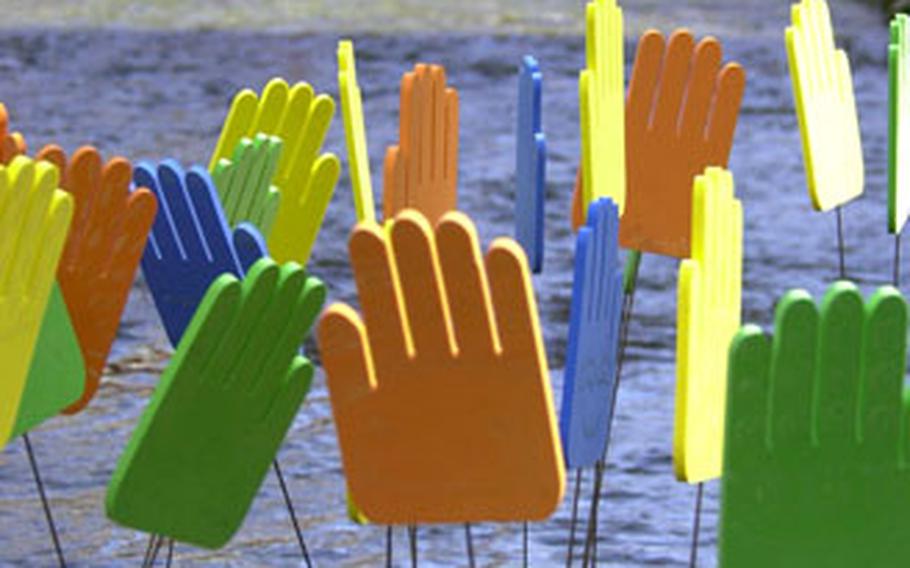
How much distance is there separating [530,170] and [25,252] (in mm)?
874

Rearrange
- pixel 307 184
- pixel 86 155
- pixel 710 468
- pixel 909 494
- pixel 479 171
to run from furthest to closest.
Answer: pixel 479 171, pixel 307 184, pixel 86 155, pixel 710 468, pixel 909 494

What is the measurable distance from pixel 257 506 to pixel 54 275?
2737 mm

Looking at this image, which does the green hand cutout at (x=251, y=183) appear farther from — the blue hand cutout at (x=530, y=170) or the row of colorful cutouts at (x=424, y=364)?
the blue hand cutout at (x=530, y=170)

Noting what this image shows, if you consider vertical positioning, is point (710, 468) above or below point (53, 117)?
above

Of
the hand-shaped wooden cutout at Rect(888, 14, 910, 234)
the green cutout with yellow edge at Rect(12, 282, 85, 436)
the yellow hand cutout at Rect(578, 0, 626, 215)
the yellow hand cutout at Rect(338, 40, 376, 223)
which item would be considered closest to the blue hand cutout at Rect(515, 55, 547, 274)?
the yellow hand cutout at Rect(578, 0, 626, 215)

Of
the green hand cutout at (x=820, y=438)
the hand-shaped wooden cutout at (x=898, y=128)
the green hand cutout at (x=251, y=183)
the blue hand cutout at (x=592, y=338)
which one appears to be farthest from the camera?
the hand-shaped wooden cutout at (x=898, y=128)

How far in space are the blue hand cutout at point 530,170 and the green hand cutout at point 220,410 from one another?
2.10 ft

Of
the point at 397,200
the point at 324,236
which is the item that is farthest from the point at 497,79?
the point at 397,200

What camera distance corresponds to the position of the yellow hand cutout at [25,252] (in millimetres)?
2529

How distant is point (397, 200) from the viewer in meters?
3.21

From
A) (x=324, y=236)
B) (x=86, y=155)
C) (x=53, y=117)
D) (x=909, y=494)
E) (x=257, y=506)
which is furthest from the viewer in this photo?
(x=53, y=117)

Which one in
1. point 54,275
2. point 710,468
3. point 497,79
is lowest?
point 497,79

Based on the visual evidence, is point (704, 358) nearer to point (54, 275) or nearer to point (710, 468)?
point (710, 468)

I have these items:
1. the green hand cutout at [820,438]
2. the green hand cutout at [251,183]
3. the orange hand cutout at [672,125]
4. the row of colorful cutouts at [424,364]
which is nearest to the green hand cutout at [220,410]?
the row of colorful cutouts at [424,364]
